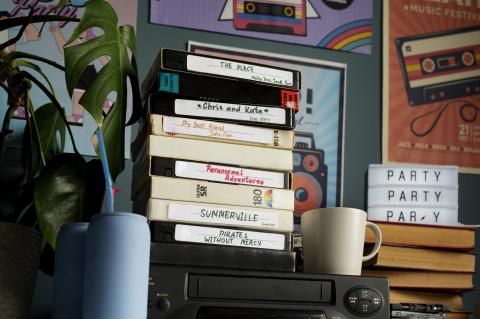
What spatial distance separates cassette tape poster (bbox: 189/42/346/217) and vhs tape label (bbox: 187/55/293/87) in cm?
38

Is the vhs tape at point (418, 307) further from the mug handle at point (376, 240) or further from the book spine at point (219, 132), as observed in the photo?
the book spine at point (219, 132)

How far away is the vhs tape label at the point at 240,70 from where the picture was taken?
1.04 meters

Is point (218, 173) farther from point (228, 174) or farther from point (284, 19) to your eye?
point (284, 19)

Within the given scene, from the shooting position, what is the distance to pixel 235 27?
58.0 inches

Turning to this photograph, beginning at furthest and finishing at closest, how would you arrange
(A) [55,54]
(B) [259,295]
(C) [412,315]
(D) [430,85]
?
1. (D) [430,85]
2. (A) [55,54]
3. (C) [412,315]
4. (B) [259,295]

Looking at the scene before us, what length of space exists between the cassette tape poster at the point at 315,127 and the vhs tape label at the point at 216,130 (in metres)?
0.41

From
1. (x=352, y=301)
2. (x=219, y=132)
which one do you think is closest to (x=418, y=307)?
(x=352, y=301)

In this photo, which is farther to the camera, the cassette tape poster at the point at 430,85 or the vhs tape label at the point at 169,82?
the cassette tape poster at the point at 430,85

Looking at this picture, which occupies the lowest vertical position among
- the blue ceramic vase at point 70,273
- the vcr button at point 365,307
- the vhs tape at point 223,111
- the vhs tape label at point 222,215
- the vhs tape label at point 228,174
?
the vcr button at point 365,307

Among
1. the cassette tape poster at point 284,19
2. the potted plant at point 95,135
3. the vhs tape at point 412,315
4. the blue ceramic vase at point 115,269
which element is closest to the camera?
the blue ceramic vase at point 115,269

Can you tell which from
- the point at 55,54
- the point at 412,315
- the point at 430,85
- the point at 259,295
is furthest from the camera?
the point at 430,85

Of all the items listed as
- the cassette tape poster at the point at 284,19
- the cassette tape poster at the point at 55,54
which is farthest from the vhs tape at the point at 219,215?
the cassette tape poster at the point at 284,19

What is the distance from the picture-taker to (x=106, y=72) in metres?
0.95

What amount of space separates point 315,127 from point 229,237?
55 cm
